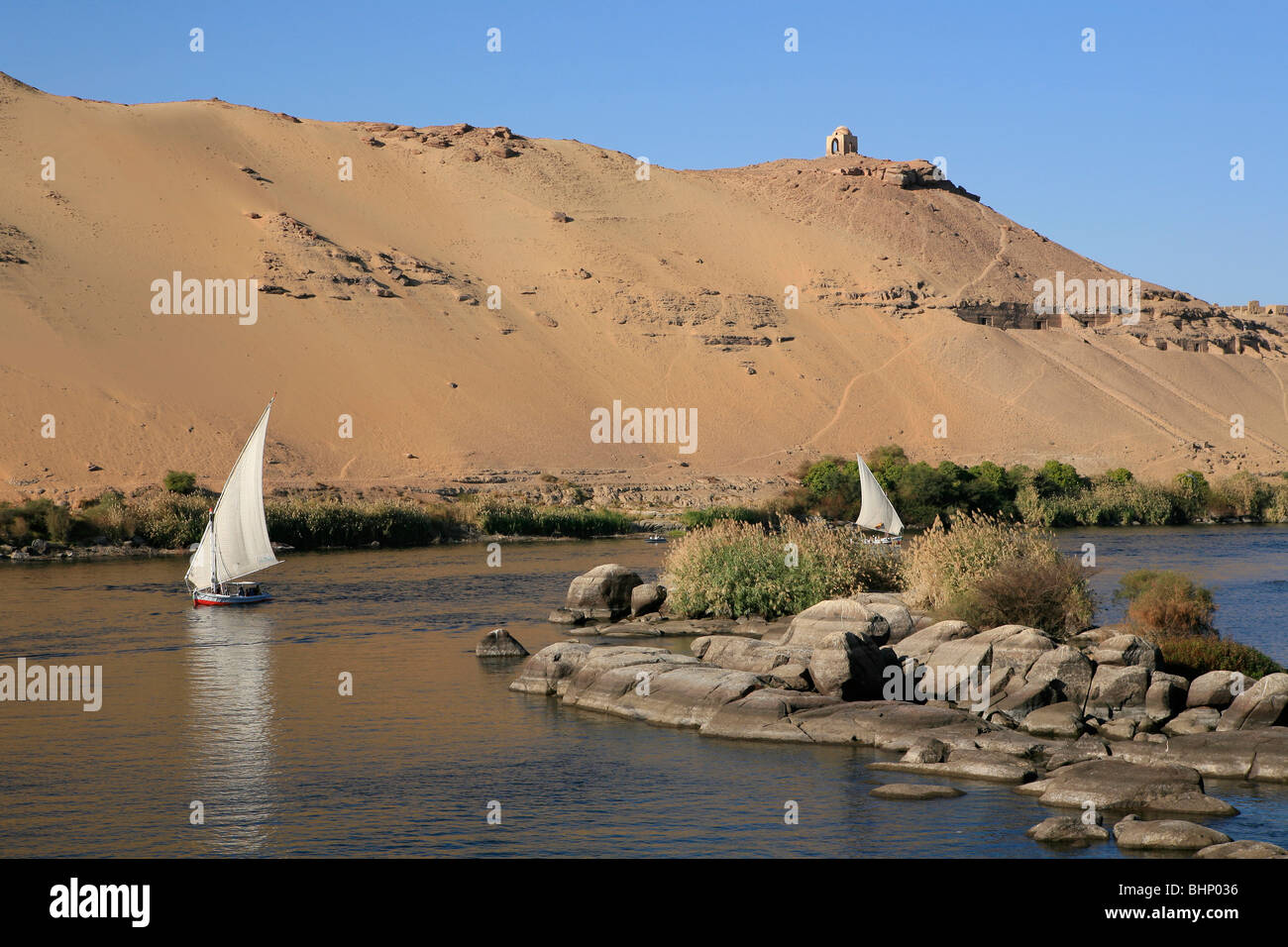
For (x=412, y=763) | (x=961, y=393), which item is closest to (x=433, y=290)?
(x=961, y=393)

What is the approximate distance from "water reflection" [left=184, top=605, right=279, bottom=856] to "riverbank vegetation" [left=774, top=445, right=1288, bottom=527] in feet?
104

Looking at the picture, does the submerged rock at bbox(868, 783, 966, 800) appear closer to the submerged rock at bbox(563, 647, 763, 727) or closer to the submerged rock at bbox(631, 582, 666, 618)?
the submerged rock at bbox(563, 647, 763, 727)

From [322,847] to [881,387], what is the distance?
2863 inches

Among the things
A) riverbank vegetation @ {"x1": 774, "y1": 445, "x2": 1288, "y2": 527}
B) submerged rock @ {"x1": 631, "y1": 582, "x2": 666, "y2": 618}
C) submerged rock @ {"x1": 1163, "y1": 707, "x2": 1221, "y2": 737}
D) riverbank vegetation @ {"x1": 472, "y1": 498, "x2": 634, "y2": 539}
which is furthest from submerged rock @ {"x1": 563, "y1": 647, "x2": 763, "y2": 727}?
riverbank vegetation @ {"x1": 774, "y1": 445, "x2": 1288, "y2": 527}

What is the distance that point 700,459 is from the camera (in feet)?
235

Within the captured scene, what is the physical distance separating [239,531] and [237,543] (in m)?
0.41

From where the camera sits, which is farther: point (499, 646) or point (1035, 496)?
point (1035, 496)

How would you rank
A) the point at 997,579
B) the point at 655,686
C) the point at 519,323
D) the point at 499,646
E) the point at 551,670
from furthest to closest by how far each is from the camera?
the point at 519,323 < the point at 499,646 < the point at 997,579 < the point at 551,670 < the point at 655,686

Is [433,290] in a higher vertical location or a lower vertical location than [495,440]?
higher

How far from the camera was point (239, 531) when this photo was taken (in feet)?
101

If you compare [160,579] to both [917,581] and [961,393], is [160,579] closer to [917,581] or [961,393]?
[917,581]

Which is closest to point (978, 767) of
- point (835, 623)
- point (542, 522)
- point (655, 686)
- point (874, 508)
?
point (655, 686)

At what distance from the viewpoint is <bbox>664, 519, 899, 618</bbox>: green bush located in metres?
25.5

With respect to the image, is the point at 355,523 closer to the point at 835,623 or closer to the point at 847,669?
the point at 835,623
